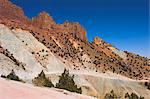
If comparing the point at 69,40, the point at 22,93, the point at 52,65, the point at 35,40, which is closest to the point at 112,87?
the point at 52,65

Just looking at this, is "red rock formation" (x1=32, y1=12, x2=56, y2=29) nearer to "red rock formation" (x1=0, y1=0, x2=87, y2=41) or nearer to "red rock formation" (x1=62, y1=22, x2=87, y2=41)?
"red rock formation" (x1=0, y1=0, x2=87, y2=41)

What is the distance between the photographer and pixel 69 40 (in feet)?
445

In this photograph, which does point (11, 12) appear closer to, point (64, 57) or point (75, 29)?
point (75, 29)

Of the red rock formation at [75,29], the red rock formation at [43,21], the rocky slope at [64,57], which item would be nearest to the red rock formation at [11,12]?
the rocky slope at [64,57]

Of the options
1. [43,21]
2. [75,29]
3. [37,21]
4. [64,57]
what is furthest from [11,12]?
[64,57]

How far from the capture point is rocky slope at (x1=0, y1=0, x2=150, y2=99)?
95.4 meters

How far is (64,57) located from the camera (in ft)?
383

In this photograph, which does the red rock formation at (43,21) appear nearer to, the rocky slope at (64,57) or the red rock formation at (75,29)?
the rocky slope at (64,57)

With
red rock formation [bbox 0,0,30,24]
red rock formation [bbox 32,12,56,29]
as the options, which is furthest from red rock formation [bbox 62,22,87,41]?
red rock formation [bbox 0,0,30,24]

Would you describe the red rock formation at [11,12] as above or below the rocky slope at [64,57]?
above

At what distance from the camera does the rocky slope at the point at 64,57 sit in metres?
95.4

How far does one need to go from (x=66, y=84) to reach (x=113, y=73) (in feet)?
232

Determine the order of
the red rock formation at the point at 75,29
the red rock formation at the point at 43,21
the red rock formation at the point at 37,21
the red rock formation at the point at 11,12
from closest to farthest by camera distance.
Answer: the red rock formation at the point at 37,21 → the red rock formation at the point at 11,12 → the red rock formation at the point at 43,21 → the red rock formation at the point at 75,29

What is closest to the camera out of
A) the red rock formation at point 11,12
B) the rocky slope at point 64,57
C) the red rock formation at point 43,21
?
the rocky slope at point 64,57
